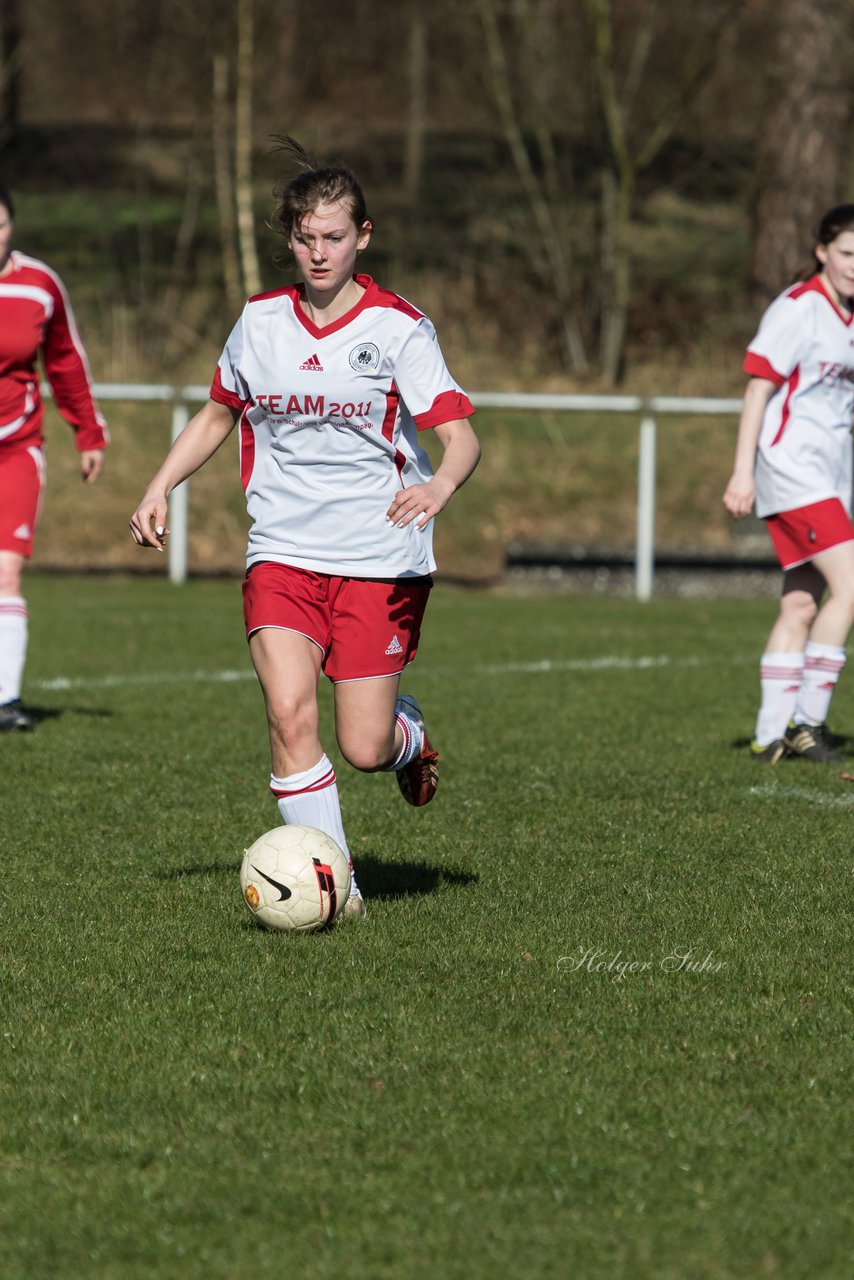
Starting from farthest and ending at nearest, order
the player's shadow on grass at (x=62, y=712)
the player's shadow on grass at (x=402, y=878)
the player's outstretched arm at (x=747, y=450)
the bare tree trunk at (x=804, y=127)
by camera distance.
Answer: the bare tree trunk at (x=804, y=127) < the player's shadow on grass at (x=62, y=712) < the player's outstretched arm at (x=747, y=450) < the player's shadow on grass at (x=402, y=878)

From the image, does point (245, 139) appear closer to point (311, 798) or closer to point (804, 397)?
point (804, 397)

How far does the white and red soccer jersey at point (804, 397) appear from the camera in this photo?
22.7 feet

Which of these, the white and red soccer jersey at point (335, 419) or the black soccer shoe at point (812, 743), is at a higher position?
the white and red soccer jersey at point (335, 419)

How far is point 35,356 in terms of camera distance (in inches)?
308

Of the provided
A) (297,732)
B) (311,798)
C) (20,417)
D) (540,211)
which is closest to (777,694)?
(311,798)

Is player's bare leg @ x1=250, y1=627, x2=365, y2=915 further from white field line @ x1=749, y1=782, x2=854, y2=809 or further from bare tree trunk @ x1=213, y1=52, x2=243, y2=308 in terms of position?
bare tree trunk @ x1=213, y1=52, x2=243, y2=308

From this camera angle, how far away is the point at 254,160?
23.8 meters

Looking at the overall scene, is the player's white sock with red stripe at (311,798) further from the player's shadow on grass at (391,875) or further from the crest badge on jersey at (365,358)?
the crest badge on jersey at (365,358)

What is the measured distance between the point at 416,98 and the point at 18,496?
68.4ft

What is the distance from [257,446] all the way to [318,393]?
282mm

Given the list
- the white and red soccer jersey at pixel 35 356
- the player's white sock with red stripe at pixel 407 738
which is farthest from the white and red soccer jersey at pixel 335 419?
the white and red soccer jersey at pixel 35 356

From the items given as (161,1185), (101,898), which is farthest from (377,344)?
(161,1185)

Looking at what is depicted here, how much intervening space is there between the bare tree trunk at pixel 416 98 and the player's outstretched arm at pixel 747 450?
20423mm

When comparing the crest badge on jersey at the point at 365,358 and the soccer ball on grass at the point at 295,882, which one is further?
the crest badge on jersey at the point at 365,358
